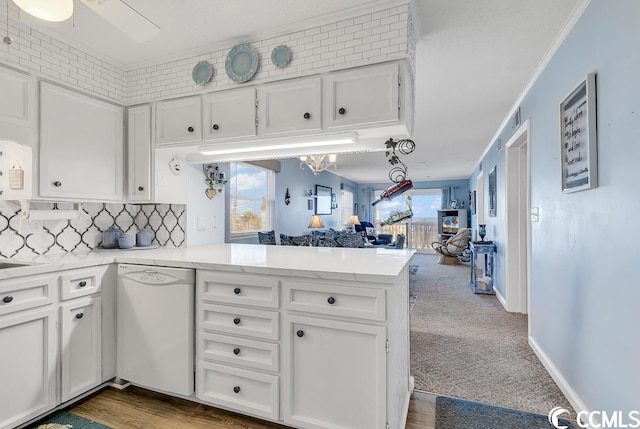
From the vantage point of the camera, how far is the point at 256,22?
2.00m

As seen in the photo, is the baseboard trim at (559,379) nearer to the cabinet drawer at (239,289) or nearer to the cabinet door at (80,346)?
the cabinet drawer at (239,289)

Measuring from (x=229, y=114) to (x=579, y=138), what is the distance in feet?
7.06

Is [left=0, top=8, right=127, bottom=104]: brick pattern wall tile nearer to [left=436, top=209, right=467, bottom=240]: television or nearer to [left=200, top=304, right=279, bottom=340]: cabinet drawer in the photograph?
[left=200, top=304, right=279, bottom=340]: cabinet drawer

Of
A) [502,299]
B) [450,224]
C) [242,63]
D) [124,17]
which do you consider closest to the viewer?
[124,17]

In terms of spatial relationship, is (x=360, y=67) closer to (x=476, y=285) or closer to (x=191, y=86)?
(x=191, y=86)

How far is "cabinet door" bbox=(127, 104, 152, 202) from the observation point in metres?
2.49

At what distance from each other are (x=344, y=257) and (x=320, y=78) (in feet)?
3.66

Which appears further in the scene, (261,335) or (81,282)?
(81,282)

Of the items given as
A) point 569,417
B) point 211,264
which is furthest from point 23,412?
point 569,417

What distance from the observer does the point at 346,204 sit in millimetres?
10422

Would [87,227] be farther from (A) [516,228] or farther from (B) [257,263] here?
(A) [516,228]

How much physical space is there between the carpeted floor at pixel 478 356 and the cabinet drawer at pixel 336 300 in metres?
1.09

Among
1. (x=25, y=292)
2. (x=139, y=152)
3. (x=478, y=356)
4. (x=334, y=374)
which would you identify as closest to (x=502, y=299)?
(x=478, y=356)

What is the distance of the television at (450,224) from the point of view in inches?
392
